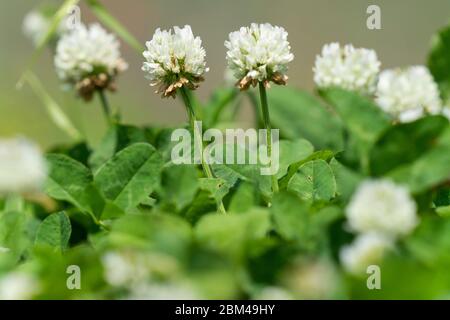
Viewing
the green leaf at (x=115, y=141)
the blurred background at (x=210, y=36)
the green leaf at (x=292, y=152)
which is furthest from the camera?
the blurred background at (x=210, y=36)

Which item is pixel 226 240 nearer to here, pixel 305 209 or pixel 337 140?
pixel 305 209

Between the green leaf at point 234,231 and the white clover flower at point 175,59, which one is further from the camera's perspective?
the white clover flower at point 175,59

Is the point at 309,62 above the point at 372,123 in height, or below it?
above

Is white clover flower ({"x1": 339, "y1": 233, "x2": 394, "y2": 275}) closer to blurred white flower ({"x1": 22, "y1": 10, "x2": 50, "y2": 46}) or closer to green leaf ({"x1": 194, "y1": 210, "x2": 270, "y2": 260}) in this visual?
green leaf ({"x1": 194, "y1": 210, "x2": 270, "y2": 260})

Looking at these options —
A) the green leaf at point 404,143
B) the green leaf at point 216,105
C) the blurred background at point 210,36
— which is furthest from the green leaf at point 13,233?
the blurred background at point 210,36

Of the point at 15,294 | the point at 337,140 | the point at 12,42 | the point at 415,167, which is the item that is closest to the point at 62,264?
the point at 15,294

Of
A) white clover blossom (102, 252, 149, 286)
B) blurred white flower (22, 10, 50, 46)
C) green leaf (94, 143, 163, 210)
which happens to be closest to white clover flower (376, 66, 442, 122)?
green leaf (94, 143, 163, 210)

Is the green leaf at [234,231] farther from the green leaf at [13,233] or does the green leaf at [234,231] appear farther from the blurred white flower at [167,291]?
the green leaf at [13,233]
